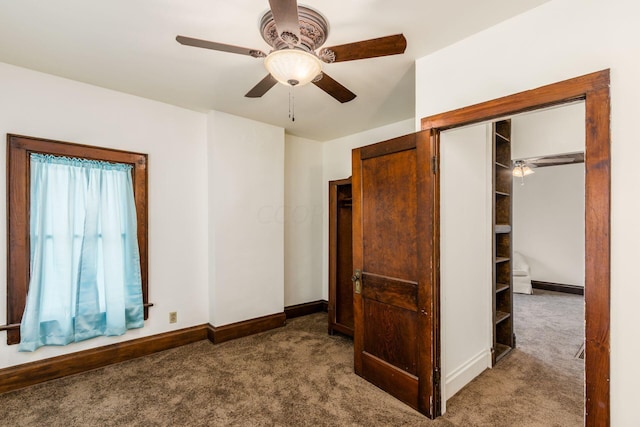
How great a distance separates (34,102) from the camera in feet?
7.98

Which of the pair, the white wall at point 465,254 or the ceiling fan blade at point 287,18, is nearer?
the ceiling fan blade at point 287,18

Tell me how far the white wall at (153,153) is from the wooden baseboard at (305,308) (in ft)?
3.77

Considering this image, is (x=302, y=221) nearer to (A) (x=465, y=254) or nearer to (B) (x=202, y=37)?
(A) (x=465, y=254)

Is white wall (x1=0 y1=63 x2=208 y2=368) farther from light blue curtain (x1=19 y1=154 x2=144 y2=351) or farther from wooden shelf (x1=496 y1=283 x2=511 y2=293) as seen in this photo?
wooden shelf (x1=496 y1=283 x2=511 y2=293)

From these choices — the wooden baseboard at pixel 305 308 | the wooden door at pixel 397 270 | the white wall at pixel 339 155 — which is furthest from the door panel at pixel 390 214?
the wooden baseboard at pixel 305 308

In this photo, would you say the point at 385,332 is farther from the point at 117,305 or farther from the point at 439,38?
the point at 117,305

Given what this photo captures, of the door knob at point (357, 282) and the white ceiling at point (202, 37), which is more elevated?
the white ceiling at point (202, 37)

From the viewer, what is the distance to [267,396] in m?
2.29

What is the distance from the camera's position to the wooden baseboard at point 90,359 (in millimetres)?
2346

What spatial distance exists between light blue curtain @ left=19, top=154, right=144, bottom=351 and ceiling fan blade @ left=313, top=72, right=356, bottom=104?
82.8 inches

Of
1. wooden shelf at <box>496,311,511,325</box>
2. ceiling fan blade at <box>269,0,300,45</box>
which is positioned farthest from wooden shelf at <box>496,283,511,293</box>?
ceiling fan blade at <box>269,0,300,45</box>

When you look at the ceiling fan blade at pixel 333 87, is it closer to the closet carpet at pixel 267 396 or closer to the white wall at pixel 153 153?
the white wall at pixel 153 153

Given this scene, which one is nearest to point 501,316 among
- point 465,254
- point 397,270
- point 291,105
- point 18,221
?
point 465,254

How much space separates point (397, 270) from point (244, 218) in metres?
1.97
